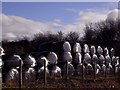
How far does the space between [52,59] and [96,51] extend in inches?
350

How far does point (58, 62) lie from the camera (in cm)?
2484

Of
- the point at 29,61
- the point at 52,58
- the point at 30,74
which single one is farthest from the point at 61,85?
the point at 52,58

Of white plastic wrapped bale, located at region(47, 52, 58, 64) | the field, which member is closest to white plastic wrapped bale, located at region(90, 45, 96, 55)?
white plastic wrapped bale, located at region(47, 52, 58, 64)

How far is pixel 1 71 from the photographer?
61.3 ft

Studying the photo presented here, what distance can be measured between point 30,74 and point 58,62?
174 inches

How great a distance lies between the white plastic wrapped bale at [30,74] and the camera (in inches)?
801

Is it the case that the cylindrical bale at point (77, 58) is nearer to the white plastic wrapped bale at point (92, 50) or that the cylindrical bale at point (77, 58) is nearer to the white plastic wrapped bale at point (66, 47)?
the white plastic wrapped bale at point (66, 47)

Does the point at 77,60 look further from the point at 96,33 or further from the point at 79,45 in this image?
the point at 96,33

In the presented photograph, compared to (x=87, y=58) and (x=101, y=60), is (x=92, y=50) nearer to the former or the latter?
(x=101, y=60)

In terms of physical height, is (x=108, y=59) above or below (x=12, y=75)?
above

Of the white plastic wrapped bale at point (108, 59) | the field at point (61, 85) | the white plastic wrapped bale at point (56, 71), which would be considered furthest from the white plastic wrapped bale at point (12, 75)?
the white plastic wrapped bale at point (108, 59)

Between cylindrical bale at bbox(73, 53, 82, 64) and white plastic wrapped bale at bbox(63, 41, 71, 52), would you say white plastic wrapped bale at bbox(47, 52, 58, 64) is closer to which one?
white plastic wrapped bale at bbox(63, 41, 71, 52)

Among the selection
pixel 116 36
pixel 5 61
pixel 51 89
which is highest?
pixel 116 36

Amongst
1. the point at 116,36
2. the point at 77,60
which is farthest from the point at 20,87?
the point at 116,36
